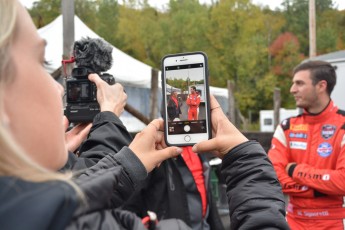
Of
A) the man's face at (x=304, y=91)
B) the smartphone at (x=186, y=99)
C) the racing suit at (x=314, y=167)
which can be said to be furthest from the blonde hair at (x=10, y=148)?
the man's face at (x=304, y=91)

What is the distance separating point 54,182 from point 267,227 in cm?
63

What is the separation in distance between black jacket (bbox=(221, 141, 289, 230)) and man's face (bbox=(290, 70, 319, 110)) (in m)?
2.24

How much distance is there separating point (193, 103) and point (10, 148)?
96cm

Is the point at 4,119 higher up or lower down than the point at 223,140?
higher up

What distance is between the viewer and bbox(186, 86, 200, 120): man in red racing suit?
1622mm

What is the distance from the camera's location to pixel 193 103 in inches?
65.1

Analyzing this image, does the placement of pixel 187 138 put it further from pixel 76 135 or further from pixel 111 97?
pixel 76 135

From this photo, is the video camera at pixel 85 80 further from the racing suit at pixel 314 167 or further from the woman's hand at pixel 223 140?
the racing suit at pixel 314 167

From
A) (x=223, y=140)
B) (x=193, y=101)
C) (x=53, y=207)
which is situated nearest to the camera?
(x=53, y=207)

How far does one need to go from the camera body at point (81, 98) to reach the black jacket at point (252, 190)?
114cm

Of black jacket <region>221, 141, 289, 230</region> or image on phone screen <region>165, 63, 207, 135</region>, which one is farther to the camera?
image on phone screen <region>165, 63, 207, 135</region>

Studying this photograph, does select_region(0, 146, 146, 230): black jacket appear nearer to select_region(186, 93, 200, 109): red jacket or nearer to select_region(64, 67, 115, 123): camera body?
select_region(186, 93, 200, 109): red jacket

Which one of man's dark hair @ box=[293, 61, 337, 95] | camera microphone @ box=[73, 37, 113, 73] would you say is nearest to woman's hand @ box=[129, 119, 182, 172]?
camera microphone @ box=[73, 37, 113, 73]

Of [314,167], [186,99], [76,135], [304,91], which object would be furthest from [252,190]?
[304,91]
